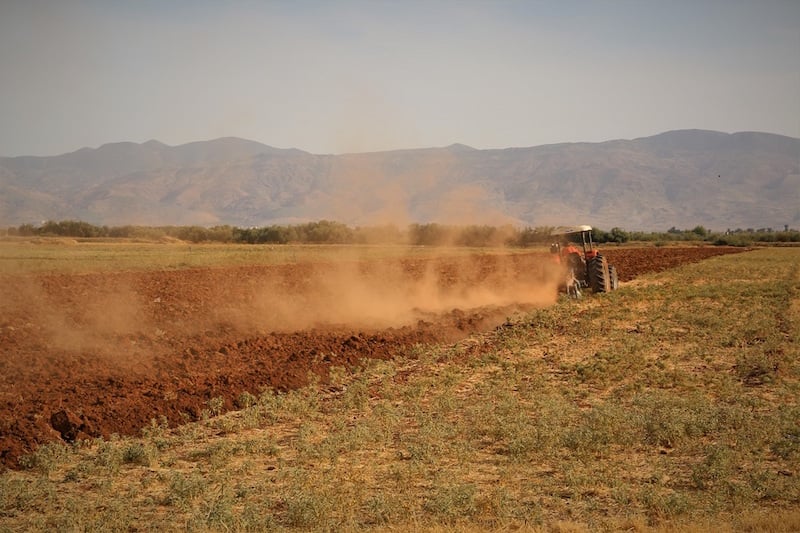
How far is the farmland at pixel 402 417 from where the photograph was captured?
24.4 ft

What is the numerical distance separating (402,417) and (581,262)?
57.8 ft

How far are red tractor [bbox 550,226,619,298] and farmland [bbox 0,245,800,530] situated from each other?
320 centimetres

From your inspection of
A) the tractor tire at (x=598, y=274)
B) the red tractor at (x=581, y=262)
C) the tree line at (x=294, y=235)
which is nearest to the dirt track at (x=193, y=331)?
the red tractor at (x=581, y=262)

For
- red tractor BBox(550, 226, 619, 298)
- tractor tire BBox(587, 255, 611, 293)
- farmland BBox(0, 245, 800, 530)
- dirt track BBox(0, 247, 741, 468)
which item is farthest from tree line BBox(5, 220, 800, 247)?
farmland BBox(0, 245, 800, 530)

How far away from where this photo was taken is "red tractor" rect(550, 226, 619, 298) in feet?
86.6

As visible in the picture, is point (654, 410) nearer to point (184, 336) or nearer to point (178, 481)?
point (178, 481)

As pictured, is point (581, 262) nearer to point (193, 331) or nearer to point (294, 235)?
point (193, 331)

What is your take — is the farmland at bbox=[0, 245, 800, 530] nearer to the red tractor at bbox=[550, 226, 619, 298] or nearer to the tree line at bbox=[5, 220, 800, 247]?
the red tractor at bbox=[550, 226, 619, 298]

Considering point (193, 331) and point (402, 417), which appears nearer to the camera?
point (402, 417)

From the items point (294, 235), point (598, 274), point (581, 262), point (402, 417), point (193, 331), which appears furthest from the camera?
point (294, 235)

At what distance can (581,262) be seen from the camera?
26984 mm

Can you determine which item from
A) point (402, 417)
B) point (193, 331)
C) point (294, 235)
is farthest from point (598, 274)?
point (294, 235)

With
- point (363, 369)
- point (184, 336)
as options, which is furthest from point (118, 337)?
point (363, 369)

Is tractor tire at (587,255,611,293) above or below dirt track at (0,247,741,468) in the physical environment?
above
